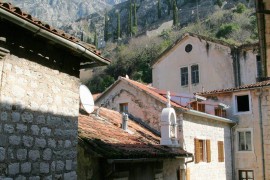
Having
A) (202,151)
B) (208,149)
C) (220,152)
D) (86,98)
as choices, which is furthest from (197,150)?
(86,98)

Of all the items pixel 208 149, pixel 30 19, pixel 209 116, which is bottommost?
pixel 208 149

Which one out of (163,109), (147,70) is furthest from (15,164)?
(147,70)

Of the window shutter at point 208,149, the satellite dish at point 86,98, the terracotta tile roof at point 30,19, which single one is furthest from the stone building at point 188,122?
the terracotta tile roof at point 30,19

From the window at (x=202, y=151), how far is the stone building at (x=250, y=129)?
360 centimetres

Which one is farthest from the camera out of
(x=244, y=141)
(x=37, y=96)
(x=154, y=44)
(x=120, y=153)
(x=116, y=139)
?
(x=154, y=44)

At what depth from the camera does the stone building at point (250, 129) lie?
866 inches

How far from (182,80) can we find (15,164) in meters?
23.6

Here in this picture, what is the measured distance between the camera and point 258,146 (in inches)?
873

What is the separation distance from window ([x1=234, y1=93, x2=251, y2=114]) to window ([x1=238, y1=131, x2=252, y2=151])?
1321 millimetres

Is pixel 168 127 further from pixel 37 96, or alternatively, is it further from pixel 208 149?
pixel 37 96

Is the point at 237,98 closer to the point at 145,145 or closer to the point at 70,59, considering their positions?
the point at 145,145

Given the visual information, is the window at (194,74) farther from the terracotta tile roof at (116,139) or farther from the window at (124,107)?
the terracotta tile roof at (116,139)

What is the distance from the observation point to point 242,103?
76.5 ft

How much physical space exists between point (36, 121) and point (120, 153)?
4694 millimetres
